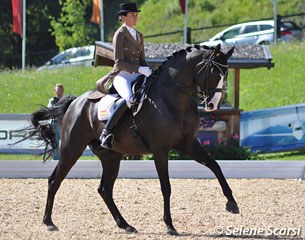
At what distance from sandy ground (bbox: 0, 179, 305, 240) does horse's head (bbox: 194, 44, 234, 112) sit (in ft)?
4.81

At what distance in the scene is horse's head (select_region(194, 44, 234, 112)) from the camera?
934cm

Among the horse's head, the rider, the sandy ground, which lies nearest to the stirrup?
the rider

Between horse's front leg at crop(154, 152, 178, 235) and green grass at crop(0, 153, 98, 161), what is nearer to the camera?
horse's front leg at crop(154, 152, 178, 235)

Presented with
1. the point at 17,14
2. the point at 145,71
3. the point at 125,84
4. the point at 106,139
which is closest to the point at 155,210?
the point at 106,139

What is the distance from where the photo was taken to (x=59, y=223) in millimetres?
10320

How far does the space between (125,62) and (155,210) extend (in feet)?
7.71

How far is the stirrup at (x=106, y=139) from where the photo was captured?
32.2 ft

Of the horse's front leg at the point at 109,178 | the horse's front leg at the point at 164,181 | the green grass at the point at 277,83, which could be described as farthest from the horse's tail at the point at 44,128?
the green grass at the point at 277,83

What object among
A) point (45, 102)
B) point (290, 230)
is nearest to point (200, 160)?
point (290, 230)

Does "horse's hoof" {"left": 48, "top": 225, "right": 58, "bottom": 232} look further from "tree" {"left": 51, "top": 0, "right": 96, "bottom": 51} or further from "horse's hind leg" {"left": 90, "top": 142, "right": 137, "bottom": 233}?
"tree" {"left": 51, "top": 0, "right": 96, "bottom": 51}

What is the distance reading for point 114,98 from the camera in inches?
393

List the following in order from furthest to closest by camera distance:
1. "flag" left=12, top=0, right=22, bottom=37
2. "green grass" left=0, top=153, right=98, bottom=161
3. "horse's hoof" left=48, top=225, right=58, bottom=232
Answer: "flag" left=12, top=0, right=22, bottom=37 → "green grass" left=0, top=153, right=98, bottom=161 → "horse's hoof" left=48, top=225, right=58, bottom=232

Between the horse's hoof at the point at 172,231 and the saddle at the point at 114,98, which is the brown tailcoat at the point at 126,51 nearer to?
the saddle at the point at 114,98

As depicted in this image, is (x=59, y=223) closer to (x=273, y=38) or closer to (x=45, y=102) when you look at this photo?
(x=45, y=102)
